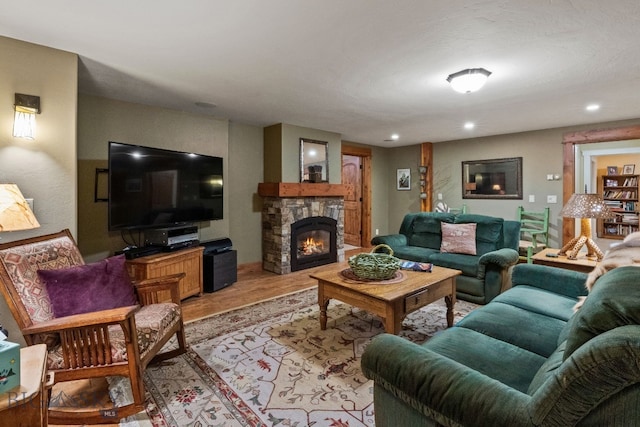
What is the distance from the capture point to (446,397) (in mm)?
1053

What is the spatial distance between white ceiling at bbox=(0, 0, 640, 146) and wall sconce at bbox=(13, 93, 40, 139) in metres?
0.43

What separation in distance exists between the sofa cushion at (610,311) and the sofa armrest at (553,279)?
1.46m

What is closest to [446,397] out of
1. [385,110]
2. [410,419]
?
[410,419]

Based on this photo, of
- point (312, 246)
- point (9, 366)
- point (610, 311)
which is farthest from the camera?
point (312, 246)

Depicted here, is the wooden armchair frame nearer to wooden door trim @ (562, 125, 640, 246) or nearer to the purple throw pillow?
the purple throw pillow

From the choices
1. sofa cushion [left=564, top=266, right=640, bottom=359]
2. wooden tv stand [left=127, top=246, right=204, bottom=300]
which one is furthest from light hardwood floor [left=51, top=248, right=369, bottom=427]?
sofa cushion [left=564, top=266, right=640, bottom=359]

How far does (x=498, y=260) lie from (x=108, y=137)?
438 cm

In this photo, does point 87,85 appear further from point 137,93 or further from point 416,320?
point 416,320

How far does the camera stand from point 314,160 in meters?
5.21

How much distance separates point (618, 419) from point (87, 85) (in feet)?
14.0

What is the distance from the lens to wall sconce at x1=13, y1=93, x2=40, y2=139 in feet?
7.21

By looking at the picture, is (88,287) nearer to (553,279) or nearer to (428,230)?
(553,279)

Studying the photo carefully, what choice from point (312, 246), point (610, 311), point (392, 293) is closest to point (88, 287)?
point (392, 293)

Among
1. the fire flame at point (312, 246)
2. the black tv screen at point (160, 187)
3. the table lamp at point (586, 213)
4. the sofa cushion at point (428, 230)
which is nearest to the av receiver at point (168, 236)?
the black tv screen at point (160, 187)
